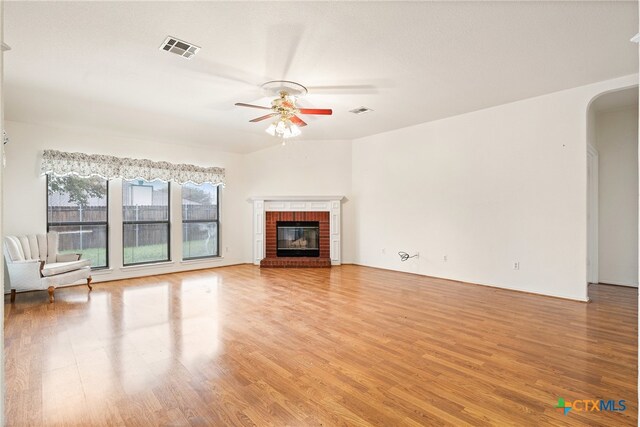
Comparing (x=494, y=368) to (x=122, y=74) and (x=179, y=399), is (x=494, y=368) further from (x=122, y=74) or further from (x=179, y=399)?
(x=122, y=74)

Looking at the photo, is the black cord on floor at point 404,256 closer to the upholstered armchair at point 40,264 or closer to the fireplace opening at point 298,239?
the fireplace opening at point 298,239

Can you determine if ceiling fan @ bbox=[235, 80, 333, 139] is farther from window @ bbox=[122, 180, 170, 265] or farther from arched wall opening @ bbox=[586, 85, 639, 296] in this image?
arched wall opening @ bbox=[586, 85, 639, 296]

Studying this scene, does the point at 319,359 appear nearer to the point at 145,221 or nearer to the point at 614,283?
the point at 145,221

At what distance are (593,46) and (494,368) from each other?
3323mm

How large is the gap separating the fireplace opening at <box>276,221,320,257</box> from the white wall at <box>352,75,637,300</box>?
1.38m

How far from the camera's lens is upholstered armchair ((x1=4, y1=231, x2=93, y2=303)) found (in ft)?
14.8

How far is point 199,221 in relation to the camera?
7316 mm

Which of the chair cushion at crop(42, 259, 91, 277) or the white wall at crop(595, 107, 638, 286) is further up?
the white wall at crop(595, 107, 638, 286)

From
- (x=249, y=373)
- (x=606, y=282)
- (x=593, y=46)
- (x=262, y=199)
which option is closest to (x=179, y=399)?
(x=249, y=373)

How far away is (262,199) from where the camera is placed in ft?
24.5
